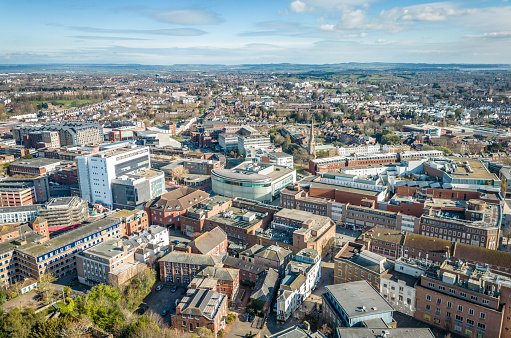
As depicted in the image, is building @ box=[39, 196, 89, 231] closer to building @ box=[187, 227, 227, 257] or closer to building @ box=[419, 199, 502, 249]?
building @ box=[187, 227, 227, 257]

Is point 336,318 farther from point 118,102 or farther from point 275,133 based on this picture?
point 118,102

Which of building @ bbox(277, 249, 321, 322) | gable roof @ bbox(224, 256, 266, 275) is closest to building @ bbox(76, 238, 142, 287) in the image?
gable roof @ bbox(224, 256, 266, 275)

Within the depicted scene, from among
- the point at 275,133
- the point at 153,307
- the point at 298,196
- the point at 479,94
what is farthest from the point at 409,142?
the point at 479,94

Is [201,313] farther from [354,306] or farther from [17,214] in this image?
[17,214]

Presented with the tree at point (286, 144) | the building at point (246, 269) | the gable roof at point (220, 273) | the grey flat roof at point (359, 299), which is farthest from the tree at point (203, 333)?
the tree at point (286, 144)

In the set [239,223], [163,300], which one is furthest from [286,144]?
[163,300]
